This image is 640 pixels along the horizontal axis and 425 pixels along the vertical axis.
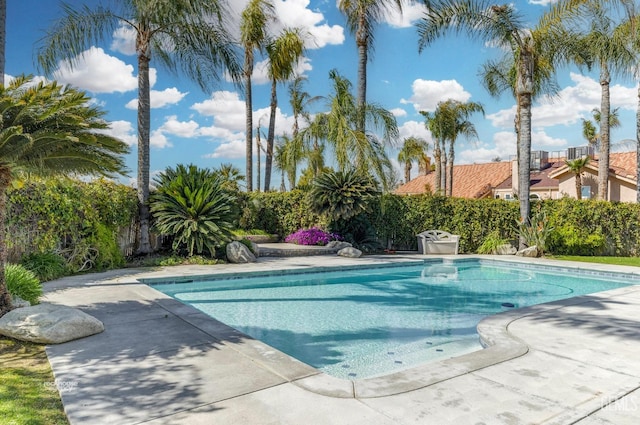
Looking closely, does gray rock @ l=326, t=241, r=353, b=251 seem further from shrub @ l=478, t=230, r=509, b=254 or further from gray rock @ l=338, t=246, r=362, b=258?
shrub @ l=478, t=230, r=509, b=254

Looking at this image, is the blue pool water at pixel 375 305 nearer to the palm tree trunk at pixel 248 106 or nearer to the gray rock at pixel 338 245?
the gray rock at pixel 338 245

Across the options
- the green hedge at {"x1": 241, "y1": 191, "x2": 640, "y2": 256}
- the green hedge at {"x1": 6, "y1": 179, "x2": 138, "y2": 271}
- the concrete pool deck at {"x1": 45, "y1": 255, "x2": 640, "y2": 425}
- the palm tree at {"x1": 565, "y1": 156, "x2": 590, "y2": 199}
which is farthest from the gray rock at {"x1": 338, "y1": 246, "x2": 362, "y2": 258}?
the palm tree at {"x1": 565, "y1": 156, "x2": 590, "y2": 199}

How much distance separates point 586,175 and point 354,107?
21.9m

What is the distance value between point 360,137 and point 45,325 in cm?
1170

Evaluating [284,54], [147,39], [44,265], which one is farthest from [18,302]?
[284,54]

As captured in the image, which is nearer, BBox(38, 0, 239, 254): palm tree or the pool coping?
the pool coping

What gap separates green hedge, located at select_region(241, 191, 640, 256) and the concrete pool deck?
10633 mm

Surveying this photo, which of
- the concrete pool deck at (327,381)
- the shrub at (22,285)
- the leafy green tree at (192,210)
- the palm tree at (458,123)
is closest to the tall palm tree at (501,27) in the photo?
the leafy green tree at (192,210)

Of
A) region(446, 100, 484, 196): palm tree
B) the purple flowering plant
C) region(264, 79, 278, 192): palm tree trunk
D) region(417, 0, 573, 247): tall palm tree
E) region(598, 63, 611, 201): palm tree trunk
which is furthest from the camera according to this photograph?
region(446, 100, 484, 196): palm tree

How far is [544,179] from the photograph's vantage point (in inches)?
1378

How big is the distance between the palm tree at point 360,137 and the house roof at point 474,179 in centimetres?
2112

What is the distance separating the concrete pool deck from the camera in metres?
2.96

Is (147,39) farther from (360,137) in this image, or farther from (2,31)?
(360,137)

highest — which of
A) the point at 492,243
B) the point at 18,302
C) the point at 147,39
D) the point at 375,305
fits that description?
the point at 147,39
